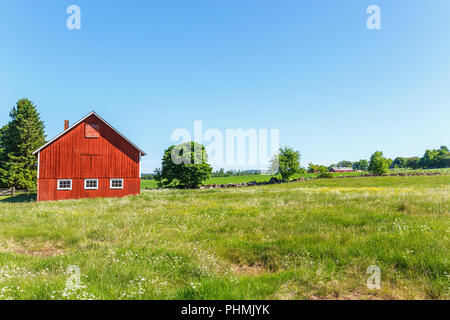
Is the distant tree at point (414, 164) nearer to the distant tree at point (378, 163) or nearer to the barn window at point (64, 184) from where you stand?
the distant tree at point (378, 163)

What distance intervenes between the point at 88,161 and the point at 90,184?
109 inches

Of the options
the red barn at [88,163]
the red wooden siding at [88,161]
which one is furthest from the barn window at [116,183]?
the red wooden siding at [88,161]

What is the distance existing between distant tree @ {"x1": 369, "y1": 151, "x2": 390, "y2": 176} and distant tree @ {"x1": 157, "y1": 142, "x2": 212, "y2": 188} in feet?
168

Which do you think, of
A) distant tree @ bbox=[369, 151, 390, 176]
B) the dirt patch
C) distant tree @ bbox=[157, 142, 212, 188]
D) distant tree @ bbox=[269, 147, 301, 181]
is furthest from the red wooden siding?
distant tree @ bbox=[369, 151, 390, 176]

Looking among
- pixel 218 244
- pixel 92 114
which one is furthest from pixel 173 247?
pixel 92 114

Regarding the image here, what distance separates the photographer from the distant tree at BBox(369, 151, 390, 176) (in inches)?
2685

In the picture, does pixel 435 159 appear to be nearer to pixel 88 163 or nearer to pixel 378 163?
pixel 378 163

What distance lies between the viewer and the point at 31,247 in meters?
8.53

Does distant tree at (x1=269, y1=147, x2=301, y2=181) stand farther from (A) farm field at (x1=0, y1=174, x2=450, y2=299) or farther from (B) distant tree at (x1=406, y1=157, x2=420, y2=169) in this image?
(B) distant tree at (x1=406, y1=157, x2=420, y2=169)

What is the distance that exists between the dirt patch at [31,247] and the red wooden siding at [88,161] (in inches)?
837

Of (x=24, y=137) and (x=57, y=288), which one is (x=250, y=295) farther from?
(x=24, y=137)

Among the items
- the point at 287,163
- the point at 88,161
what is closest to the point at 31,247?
the point at 88,161

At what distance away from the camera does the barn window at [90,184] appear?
2862cm
